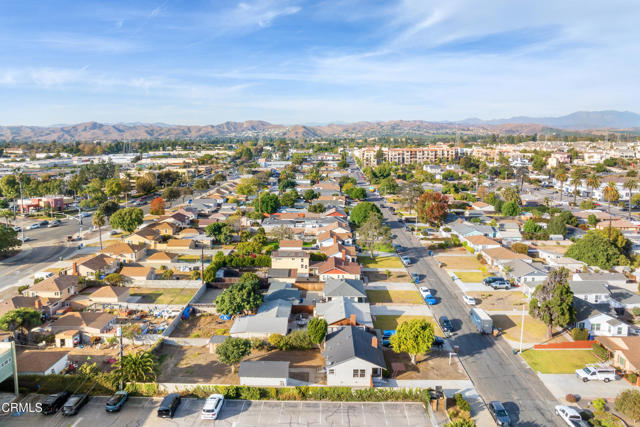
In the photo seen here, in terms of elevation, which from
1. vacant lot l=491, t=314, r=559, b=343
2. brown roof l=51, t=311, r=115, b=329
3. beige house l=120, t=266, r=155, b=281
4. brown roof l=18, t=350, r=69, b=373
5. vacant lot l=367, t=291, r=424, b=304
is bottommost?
vacant lot l=491, t=314, r=559, b=343

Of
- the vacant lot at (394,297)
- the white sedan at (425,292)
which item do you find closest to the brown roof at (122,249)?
the vacant lot at (394,297)

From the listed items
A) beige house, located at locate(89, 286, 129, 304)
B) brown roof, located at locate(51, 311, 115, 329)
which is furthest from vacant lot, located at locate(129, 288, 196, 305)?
brown roof, located at locate(51, 311, 115, 329)

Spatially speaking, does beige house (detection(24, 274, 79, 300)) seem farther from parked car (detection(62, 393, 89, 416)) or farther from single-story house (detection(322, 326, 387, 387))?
single-story house (detection(322, 326, 387, 387))

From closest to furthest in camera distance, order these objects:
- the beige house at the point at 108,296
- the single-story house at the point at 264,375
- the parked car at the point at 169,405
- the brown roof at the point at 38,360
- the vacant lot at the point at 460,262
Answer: the parked car at the point at 169,405
the single-story house at the point at 264,375
the brown roof at the point at 38,360
the beige house at the point at 108,296
the vacant lot at the point at 460,262

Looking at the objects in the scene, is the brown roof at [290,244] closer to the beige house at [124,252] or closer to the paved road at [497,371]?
the beige house at [124,252]

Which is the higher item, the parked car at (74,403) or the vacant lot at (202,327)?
the parked car at (74,403)

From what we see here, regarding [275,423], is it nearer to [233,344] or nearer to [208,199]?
[233,344]

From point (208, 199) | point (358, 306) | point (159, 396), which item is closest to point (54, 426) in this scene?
point (159, 396)
